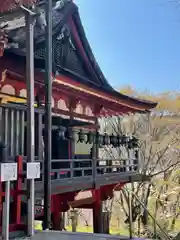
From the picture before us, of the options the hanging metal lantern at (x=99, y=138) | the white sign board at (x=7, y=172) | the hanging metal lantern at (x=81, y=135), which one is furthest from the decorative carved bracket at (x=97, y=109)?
the white sign board at (x=7, y=172)

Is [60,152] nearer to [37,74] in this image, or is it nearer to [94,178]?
[94,178]

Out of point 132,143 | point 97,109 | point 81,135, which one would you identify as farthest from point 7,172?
point 132,143

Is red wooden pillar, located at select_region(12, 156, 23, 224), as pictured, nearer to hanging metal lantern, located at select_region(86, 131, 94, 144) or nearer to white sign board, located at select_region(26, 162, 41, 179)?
white sign board, located at select_region(26, 162, 41, 179)

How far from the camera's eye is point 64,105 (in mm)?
10219

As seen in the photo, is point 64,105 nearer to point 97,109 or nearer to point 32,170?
point 97,109

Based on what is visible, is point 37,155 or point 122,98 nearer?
point 37,155

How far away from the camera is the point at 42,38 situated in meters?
8.28

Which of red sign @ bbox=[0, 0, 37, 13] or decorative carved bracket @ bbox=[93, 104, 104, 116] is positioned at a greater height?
red sign @ bbox=[0, 0, 37, 13]

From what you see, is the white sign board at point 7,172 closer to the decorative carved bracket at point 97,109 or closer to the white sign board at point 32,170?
the white sign board at point 32,170

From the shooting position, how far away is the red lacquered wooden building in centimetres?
637

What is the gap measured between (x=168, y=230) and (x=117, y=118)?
234 inches

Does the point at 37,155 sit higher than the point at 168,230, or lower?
higher

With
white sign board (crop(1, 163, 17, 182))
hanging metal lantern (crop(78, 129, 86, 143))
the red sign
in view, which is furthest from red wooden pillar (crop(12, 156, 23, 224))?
hanging metal lantern (crop(78, 129, 86, 143))

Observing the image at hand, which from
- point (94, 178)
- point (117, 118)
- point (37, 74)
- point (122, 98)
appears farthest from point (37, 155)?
point (117, 118)
